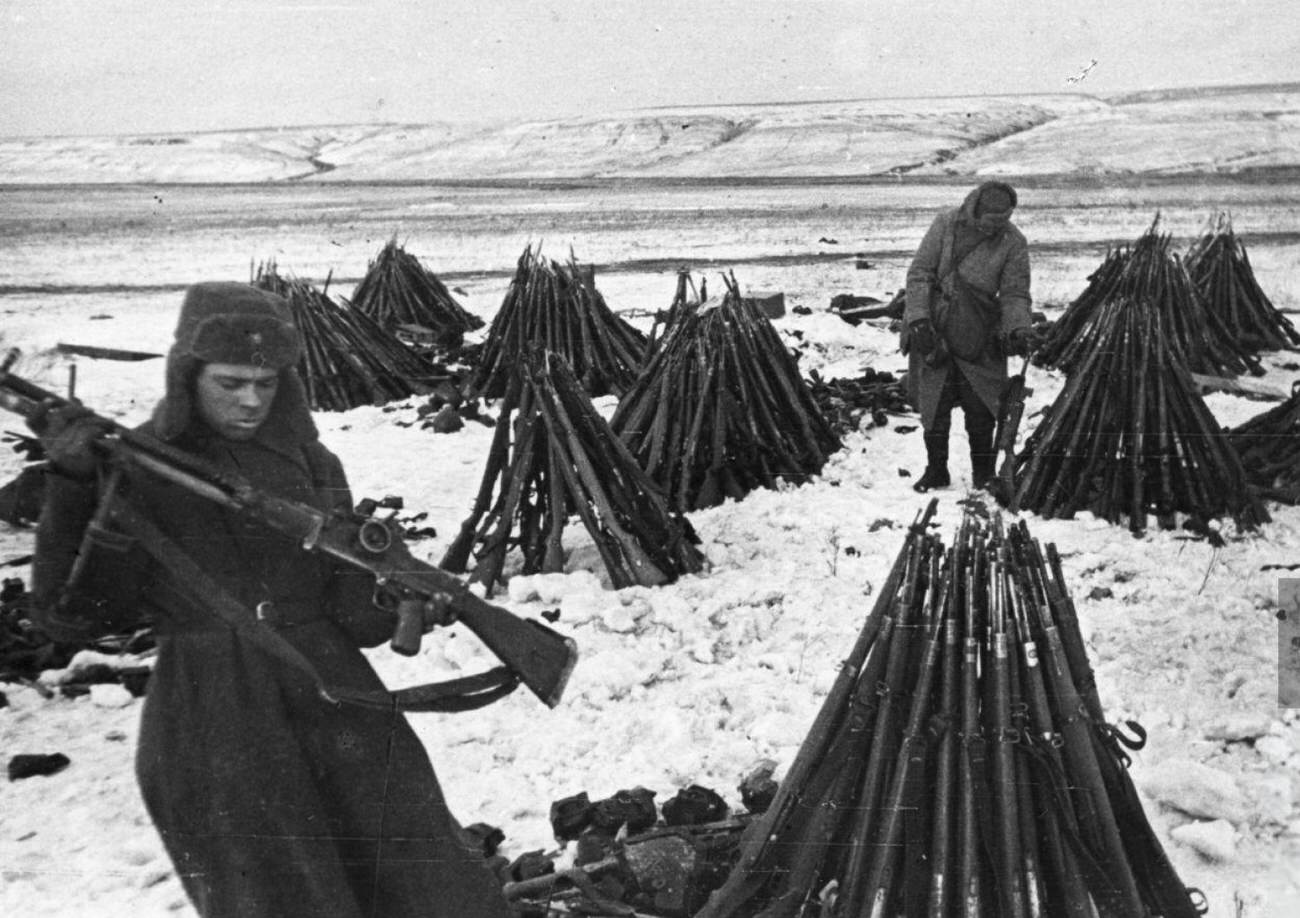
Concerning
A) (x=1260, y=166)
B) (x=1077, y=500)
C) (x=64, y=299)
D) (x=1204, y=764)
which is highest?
(x=1260, y=166)

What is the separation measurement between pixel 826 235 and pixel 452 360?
7269 millimetres

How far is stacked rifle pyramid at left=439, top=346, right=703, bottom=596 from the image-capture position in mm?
4777

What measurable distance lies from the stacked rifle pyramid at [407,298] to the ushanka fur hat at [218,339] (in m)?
8.52

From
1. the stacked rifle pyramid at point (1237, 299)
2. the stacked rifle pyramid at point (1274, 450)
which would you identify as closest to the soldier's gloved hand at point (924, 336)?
the stacked rifle pyramid at point (1274, 450)

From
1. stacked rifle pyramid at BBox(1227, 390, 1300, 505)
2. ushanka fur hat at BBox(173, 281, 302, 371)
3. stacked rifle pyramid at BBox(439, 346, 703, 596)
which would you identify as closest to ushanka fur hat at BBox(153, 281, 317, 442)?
ushanka fur hat at BBox(173, 281, 302, 371)

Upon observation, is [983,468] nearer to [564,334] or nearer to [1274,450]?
[1274,450]

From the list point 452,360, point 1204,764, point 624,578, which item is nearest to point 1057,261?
point 452,360

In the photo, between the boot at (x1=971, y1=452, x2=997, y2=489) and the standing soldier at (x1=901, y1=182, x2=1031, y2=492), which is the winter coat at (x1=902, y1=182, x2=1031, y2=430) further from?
the boot at (x1=971, y1=452, x2=997, y2=489)

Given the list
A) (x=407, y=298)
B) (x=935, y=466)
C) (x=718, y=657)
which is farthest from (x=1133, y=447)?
(x=407, y=298)

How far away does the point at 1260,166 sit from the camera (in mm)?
15469

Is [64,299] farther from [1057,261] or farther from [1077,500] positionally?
[1057,261]

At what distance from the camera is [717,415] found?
583cm

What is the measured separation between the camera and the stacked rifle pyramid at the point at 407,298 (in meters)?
10.5

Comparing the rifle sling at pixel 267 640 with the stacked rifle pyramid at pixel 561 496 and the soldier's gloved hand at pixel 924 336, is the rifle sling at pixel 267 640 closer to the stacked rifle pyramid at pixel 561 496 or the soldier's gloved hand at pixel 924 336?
the stacked rifle pyramid at pixel 561 496
